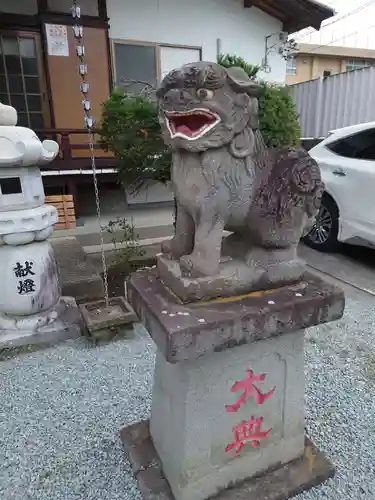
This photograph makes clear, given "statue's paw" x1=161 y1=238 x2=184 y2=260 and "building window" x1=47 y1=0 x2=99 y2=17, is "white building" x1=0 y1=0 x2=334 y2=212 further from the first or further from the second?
"statue's paw" x1=161 y1=238 x2=184 y2=260

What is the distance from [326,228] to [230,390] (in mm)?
3469

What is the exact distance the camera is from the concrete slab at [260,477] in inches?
58.2

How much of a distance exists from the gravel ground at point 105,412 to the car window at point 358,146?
1.90 meters

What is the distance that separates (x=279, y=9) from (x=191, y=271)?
23.7ft

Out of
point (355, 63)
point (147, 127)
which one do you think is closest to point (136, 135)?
point (147, 127)

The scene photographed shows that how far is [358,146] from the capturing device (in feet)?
12.9

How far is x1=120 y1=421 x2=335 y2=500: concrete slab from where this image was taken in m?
1.48

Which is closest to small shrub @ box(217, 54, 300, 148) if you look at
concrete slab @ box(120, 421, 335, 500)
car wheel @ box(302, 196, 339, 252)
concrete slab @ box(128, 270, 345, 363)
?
car wheel @ box(302, 196, 339, 252)

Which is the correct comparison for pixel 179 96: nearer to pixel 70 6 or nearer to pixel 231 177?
pixel 231 177

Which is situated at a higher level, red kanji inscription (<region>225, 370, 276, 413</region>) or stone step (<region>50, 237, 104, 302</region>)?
red kanji inscription (<region>225, 370, 276, 413</region>)

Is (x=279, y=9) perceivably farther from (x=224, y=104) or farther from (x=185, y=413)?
(x=185, y=413)

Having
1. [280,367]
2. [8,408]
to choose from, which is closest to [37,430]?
[8,408]

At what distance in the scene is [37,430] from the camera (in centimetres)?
189

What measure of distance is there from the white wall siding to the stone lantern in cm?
455
